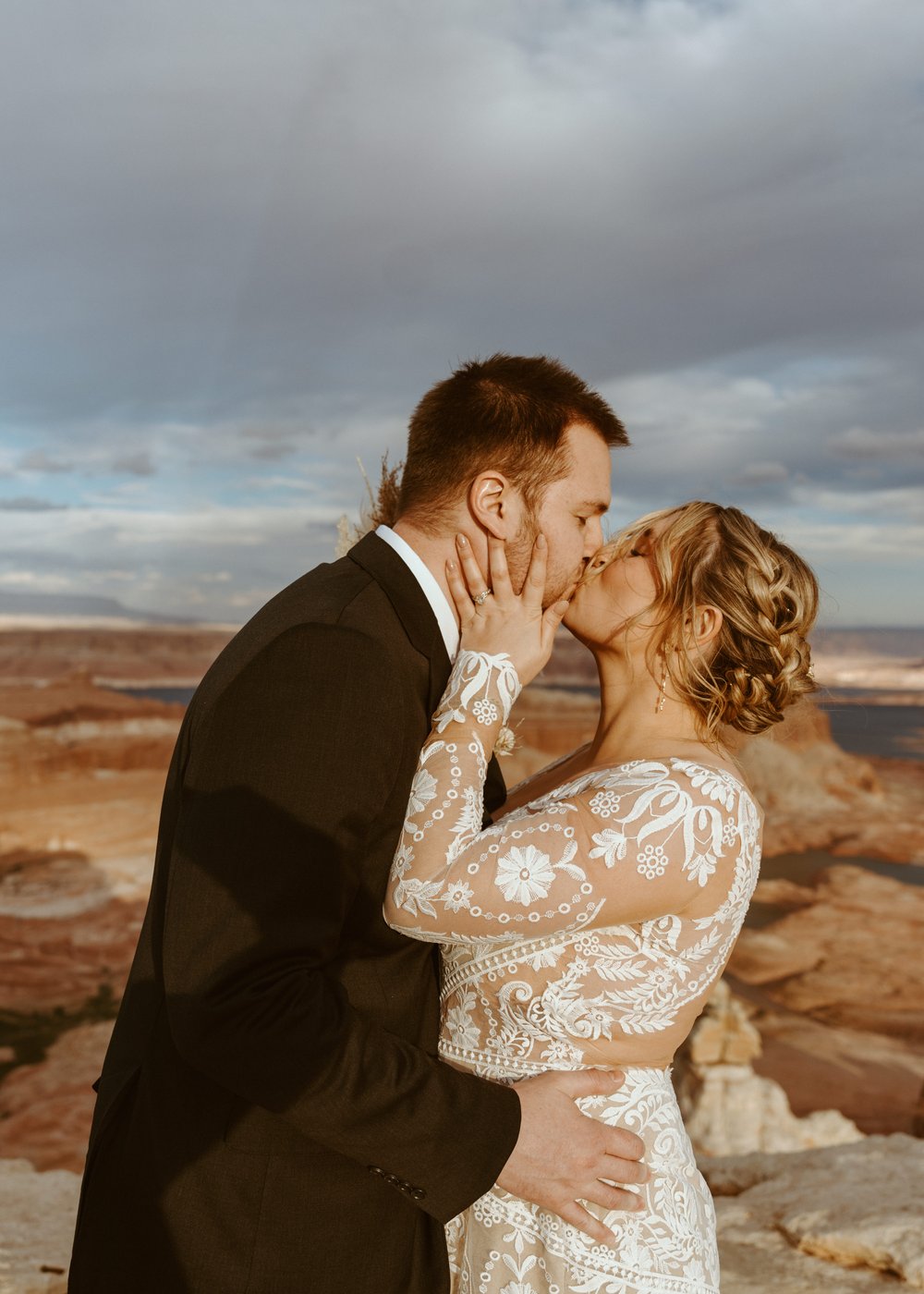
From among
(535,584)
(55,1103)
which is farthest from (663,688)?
(55,1103)

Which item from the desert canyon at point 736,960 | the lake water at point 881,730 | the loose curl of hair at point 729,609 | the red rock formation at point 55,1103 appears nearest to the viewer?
the loose curl of hair at point 729,609

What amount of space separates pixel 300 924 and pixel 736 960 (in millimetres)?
10547

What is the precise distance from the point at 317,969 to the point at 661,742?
0.91 meters

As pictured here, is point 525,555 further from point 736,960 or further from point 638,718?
point 736,960

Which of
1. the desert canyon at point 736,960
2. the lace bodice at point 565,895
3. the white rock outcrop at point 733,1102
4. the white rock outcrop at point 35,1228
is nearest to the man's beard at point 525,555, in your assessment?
the lace bodice at point 565,895

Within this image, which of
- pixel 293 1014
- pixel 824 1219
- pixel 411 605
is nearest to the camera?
pixel 293 1014

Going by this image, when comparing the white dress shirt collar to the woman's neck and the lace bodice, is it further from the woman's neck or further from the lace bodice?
the woman's neck

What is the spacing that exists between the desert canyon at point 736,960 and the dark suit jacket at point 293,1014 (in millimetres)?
1310

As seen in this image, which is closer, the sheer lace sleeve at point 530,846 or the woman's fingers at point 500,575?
the sheer lace sleeve at point 530,846

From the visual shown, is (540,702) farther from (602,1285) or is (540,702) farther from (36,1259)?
(602,1285)

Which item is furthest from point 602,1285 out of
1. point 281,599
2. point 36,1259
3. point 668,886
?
point 36,1259

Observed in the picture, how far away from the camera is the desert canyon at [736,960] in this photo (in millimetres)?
3326

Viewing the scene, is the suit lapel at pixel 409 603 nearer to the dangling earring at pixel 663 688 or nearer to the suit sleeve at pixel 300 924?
the suit sleeve at pixel 300 924

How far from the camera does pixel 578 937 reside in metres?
1.82
